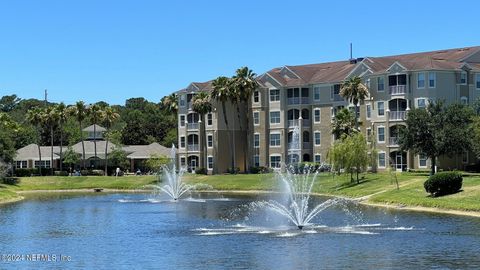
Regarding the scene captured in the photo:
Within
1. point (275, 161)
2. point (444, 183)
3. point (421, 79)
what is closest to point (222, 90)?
point (275, 161)

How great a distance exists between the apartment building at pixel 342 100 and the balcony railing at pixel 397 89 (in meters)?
0.11

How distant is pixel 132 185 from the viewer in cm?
10294

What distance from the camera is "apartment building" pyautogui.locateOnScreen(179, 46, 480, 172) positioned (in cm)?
9144

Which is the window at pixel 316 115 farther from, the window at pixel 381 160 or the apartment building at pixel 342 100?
the window at pixel 381 160

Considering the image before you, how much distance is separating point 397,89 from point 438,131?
694 inches

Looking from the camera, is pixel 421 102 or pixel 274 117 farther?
pixel 274 117

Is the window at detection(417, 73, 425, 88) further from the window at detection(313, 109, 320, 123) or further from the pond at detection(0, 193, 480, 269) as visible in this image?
the pond at detection(0, 193, 480, 269)

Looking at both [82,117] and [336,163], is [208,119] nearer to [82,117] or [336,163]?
[82,117]

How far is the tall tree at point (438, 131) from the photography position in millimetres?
75125

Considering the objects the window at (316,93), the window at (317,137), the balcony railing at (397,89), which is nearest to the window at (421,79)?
the balcony railing at (397,89)

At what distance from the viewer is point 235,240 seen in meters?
41.2

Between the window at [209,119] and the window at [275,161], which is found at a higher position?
the window at [209,119]

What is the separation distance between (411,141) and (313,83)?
100 ft

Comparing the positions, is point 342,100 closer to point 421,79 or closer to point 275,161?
point 275,161
